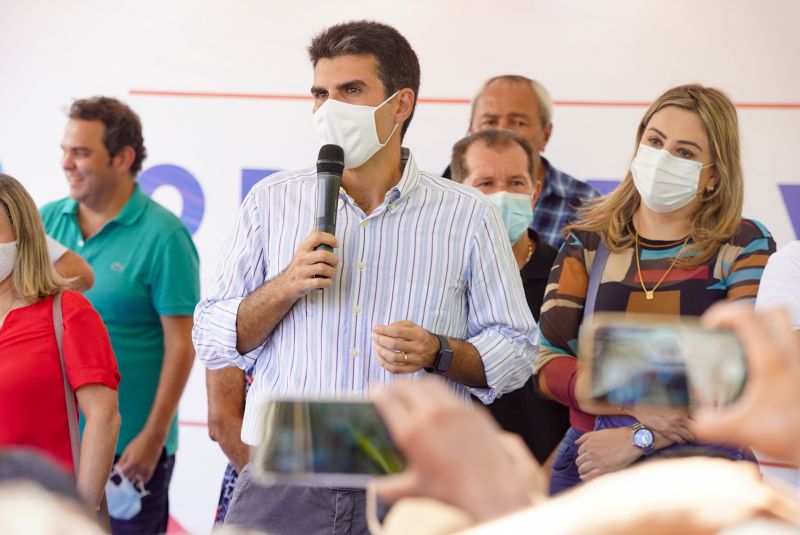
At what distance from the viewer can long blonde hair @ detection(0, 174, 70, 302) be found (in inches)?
119

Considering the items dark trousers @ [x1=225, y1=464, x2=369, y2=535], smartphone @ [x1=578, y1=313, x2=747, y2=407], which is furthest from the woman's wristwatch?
smartphone @ [x1=578, y1=313, x2=747, y2=407]

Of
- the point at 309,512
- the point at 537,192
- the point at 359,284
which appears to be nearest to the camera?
the point at 309,512

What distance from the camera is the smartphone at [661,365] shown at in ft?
3.50

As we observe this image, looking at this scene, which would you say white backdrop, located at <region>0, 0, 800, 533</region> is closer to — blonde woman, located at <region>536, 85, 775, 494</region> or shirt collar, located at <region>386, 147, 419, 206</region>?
blonde woman, located at <region>536, 85, 775, 494</region>

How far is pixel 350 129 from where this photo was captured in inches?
108

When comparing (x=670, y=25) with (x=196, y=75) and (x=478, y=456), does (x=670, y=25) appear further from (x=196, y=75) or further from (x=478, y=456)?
(x=478, y=456)

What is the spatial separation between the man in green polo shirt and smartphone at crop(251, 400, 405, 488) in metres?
3.10

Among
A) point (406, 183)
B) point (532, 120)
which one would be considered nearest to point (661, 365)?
point (406, 183)

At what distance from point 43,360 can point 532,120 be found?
242 cm

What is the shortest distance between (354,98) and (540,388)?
1001mm

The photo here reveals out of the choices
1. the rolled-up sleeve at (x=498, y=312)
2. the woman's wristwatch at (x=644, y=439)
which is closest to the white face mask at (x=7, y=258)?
the rolled-up sleeve at (x=498, y=312)

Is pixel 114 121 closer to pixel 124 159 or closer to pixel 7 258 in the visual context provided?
pixel 124 159

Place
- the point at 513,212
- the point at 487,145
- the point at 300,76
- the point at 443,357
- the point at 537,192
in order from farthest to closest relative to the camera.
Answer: the point at 300,76 → the point at 537,192 → the point at 487,145 → the point at 513,212 → the point at 443,357

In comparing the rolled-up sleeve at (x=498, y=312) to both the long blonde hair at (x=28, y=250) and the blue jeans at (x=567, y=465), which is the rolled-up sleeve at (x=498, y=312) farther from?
the long blonde hair at (x=28, y=250)
